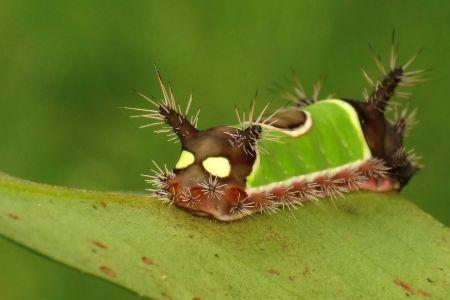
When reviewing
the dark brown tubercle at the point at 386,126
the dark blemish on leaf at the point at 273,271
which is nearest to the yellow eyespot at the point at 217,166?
the dark blemish on leaf at the point at 273,271

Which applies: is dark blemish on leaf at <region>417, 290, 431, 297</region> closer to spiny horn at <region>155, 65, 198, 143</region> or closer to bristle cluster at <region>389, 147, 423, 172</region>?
spiny horn at <region>155, 65, 198, 143</region>

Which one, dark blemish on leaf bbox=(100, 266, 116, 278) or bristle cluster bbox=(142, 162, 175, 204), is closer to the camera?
dark blemish on leaf bbox=(100, 266, 116, 278)

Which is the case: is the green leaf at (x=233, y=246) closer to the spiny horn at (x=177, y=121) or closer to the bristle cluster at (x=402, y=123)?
the spiny horn at (x=177, y=121)

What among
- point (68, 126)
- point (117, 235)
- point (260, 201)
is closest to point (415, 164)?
point (260, 201)

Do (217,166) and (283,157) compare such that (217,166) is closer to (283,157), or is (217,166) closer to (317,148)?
(283,157)

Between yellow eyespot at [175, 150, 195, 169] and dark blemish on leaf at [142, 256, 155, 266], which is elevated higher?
yellow eyespot at [175, 150, 195, 169]

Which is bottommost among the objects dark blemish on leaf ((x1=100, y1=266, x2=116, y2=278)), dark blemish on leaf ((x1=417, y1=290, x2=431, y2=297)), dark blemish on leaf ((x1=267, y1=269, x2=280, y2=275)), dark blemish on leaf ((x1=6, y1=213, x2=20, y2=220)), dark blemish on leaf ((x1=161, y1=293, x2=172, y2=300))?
dark blemish on leaf ((x1=417, y1=290, x2=431, y2=297))

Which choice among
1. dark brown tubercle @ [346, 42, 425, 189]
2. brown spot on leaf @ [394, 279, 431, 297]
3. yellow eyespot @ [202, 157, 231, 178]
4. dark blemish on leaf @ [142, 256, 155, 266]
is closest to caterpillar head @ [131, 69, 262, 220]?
yellow eyespot @ [202, 157, 231, 178]

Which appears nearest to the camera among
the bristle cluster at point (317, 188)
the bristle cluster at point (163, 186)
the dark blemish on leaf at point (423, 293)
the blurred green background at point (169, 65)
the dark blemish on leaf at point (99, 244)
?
the dark blemish on leaf at point (99, 244)
